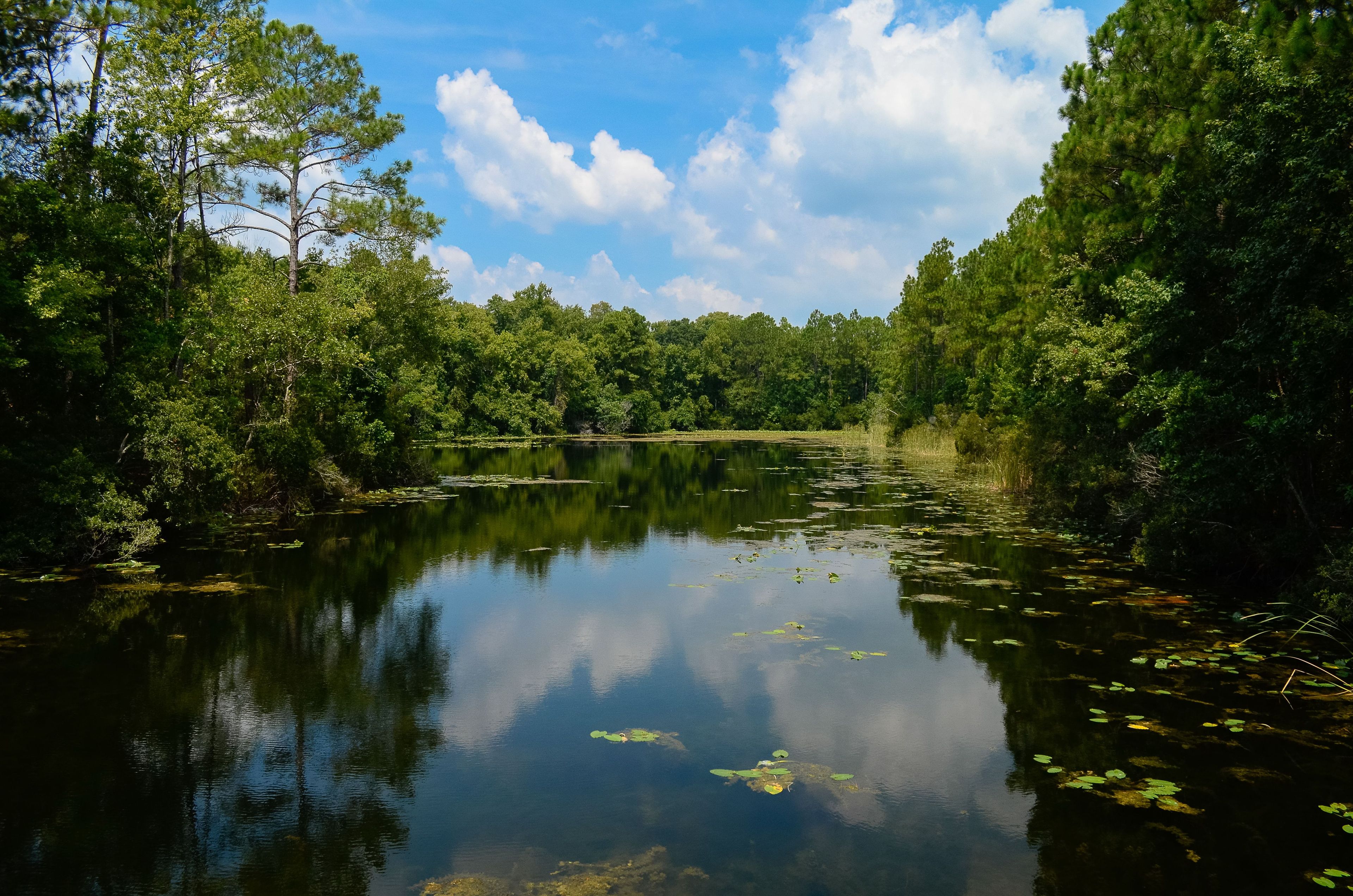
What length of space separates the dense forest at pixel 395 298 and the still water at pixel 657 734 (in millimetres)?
1881

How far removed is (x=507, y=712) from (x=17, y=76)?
16162 millimetres

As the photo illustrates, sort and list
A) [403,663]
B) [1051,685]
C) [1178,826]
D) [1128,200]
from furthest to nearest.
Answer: [1128,200] < [403,663] < [1051,685] < [1178,826]

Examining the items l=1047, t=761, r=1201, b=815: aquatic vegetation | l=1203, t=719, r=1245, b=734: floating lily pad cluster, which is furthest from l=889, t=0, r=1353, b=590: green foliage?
l=1047, t=761, r=1201, b=815: aquatic vegetation

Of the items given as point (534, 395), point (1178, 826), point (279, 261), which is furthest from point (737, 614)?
point (534, 395)

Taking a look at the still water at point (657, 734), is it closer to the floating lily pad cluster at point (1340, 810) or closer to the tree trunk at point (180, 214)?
the floating lily pad cluster at point (1340, 810)

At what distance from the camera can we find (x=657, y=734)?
24.0ft

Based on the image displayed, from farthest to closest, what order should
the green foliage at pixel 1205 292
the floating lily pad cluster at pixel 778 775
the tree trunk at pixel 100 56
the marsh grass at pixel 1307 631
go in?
the tree trunk at pixel 100 56 → the green foliage at pixel 1205 292 → the marsh grass at pixel 1307 631 → the floating lily pad cluster at pixel 778 775

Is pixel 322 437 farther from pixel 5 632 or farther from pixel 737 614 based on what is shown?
pixel 737 614

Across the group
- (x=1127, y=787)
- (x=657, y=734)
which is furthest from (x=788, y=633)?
(x=1127, y=787)

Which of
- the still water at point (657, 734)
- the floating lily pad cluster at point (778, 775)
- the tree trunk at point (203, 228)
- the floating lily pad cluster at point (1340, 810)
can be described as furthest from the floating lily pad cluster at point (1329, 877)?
the tree trunk at point (203, 228)

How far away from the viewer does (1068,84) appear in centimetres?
1959

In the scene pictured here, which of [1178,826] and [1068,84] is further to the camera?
[1068,84]

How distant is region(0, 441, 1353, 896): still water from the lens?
516cm

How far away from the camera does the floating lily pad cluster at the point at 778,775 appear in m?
6.28
